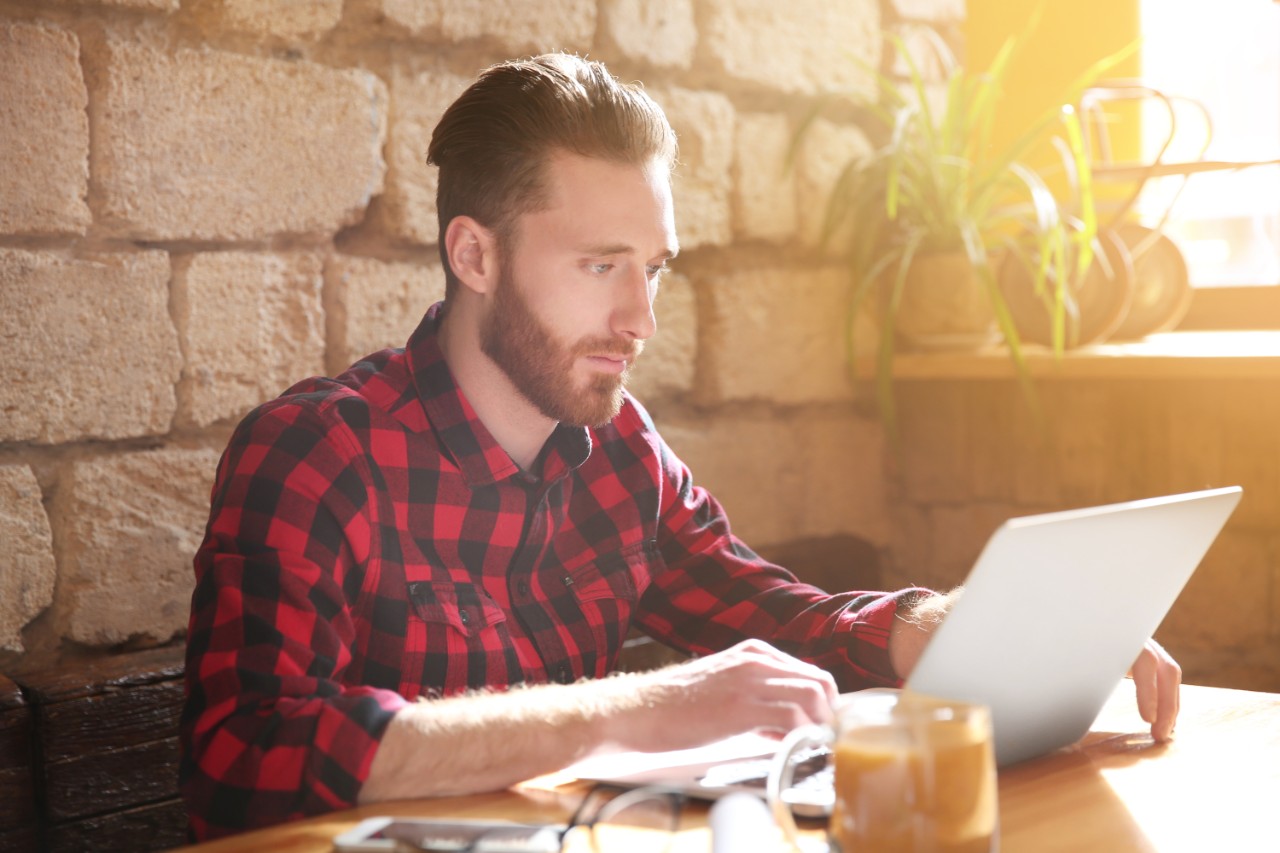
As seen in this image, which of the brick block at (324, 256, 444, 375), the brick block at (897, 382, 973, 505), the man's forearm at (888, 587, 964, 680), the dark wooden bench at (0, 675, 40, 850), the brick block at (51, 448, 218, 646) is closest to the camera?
the man's forearm at (888, 587, 964, 680)

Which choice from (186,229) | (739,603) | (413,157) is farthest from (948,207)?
(186,229)

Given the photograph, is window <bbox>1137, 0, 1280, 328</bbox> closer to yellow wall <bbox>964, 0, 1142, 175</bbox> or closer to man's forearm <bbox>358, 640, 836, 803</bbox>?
yellow wall <bbox>964, 0, 1142, 175</bbox>

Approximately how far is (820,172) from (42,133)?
1.56 metres

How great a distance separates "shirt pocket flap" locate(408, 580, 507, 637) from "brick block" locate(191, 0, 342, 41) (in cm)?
89

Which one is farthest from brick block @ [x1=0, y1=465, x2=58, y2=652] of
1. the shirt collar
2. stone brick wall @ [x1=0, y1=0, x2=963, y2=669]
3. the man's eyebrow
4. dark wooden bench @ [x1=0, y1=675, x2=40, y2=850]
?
the man's eyebrow

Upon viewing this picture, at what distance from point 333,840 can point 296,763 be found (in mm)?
182

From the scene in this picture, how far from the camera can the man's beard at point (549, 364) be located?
164cm

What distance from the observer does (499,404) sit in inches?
66.6

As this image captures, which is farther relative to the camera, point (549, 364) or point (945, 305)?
point (945, 305)

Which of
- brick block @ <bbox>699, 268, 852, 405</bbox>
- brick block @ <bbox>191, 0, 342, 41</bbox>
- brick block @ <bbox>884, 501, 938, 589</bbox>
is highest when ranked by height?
brick block @ <bbox>191, 0, 342, 41</bbox>

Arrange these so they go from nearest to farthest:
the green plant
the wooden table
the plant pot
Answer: the wooden table → the green plant → the plant pot

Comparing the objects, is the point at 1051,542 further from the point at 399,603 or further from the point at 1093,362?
the point at 1093,362

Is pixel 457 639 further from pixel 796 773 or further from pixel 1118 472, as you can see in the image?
pixel 1118 472

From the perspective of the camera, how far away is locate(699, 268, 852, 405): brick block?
2.56 metres
